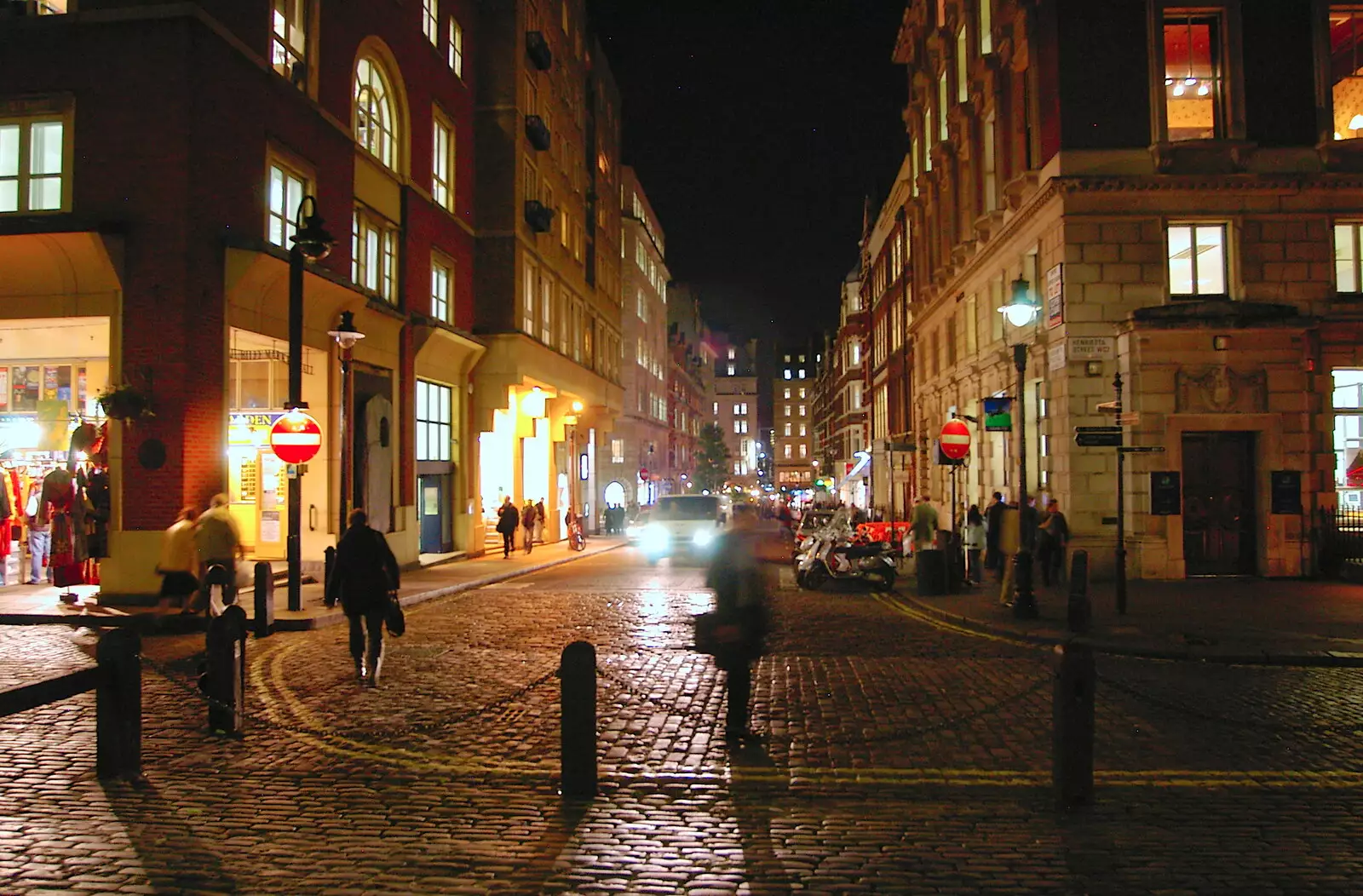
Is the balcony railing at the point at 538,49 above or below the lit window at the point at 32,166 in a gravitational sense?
above

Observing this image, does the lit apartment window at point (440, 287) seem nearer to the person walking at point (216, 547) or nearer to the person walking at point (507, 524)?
the person walking at point (507, 524)

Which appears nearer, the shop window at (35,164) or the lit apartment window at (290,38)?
the shop window at (35,164)

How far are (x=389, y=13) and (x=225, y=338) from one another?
35.6 ft

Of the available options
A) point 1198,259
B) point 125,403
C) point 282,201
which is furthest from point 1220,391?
point 125,403

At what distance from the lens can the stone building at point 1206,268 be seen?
19.6 m

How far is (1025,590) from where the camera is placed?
580 inches

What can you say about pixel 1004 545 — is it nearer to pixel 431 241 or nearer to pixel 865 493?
pixel 431 241

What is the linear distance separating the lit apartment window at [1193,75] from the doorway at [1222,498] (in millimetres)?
6345

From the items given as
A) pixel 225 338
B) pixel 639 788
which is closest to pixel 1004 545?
pixel 639 788

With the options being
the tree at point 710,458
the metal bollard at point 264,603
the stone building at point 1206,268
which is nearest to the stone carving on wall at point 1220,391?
the stone building at point 1206,268

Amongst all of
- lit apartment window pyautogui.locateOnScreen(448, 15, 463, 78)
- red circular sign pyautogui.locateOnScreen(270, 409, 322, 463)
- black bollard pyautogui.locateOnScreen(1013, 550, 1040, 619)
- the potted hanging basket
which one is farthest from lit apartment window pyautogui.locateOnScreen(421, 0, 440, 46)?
black bollard pyautogui.locateOnScreen(1013, 550, 1040, 619)

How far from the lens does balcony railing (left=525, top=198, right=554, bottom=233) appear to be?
32.8 meters

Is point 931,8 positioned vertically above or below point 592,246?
above

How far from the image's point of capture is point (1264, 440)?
19.8 meters
